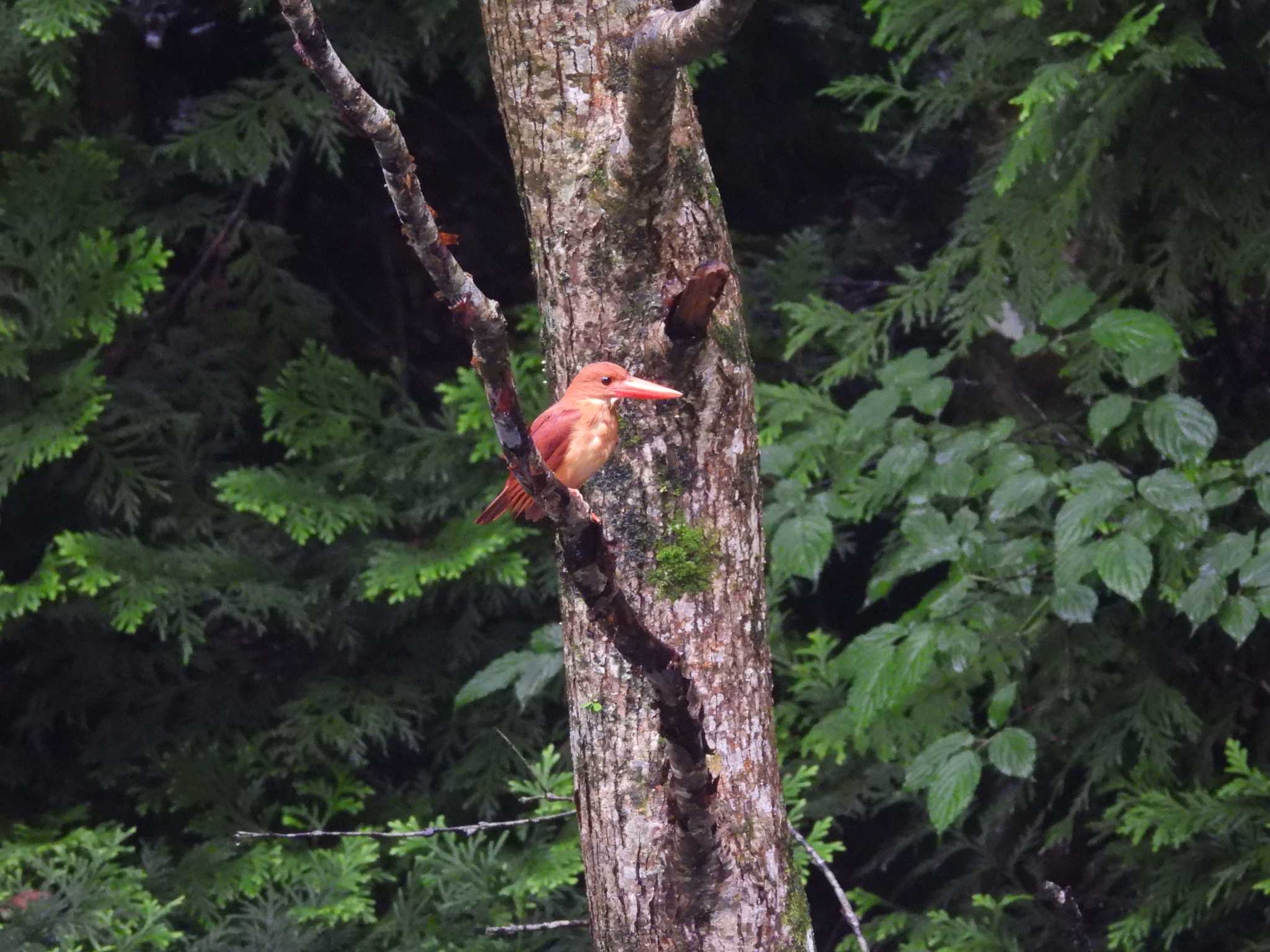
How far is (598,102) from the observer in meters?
2.05

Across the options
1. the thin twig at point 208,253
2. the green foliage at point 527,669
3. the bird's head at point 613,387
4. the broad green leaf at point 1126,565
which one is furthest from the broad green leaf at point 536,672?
the thin twig at point 208,253

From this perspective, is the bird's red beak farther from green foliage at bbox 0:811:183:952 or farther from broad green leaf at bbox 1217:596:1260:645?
green foliage at bbox 0:811:183:952

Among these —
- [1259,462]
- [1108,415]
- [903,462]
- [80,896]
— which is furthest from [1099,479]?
[80,896]

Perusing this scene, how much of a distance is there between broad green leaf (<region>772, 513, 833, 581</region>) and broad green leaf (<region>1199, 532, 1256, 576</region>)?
709mm

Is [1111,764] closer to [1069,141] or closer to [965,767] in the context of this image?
[965,767]

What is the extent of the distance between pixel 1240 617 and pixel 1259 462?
332 millimetres

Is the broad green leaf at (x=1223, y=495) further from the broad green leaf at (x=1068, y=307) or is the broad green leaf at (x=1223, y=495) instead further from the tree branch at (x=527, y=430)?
the tree branch at (x=527, y=430)

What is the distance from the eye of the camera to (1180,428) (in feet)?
8.40

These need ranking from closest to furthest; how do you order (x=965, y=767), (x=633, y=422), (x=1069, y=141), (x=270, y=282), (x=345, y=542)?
(x=633, y=422), (x=965, y=767), (x=1069, y=141), (x=345, y=542), (x=270, y=282)

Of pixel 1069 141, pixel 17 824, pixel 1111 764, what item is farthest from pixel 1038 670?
pixel 17 824

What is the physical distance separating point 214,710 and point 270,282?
1.25m

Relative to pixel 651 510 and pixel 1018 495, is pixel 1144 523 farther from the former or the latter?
pixel 651 510

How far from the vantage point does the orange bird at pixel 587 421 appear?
1852mm

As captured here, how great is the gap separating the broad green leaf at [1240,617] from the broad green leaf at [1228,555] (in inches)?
2.3
